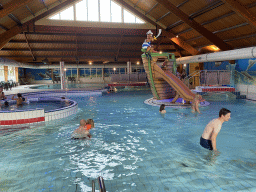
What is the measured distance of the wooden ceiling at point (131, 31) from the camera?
42.2 feet

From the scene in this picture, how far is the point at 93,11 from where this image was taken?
2073cm

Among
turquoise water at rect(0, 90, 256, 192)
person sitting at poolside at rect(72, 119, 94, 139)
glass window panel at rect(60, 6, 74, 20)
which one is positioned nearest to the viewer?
turquoise water at rect(0, 90, 256, 192)

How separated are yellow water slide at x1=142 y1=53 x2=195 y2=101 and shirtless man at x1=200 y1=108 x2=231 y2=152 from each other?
20.8 ft

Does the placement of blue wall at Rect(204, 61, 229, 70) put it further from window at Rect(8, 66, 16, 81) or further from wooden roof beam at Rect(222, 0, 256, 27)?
window at Rect(8, 66, 16, 81)

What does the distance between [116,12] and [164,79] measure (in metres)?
12.6

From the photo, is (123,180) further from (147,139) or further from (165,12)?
(165,12)

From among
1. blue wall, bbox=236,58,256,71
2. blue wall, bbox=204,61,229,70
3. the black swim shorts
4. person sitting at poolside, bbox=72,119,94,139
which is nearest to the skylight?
blue wall, bbox=204,61,229,70

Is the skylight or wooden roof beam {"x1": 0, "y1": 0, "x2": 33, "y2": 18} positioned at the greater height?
the skylight

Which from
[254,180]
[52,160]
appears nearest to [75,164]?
[52,160]

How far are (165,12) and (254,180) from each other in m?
16.0

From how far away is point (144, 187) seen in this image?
10.7ft

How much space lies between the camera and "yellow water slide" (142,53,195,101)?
1087cm

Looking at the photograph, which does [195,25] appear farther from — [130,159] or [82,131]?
[130,159]

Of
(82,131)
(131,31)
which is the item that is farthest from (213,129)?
(131,31)
